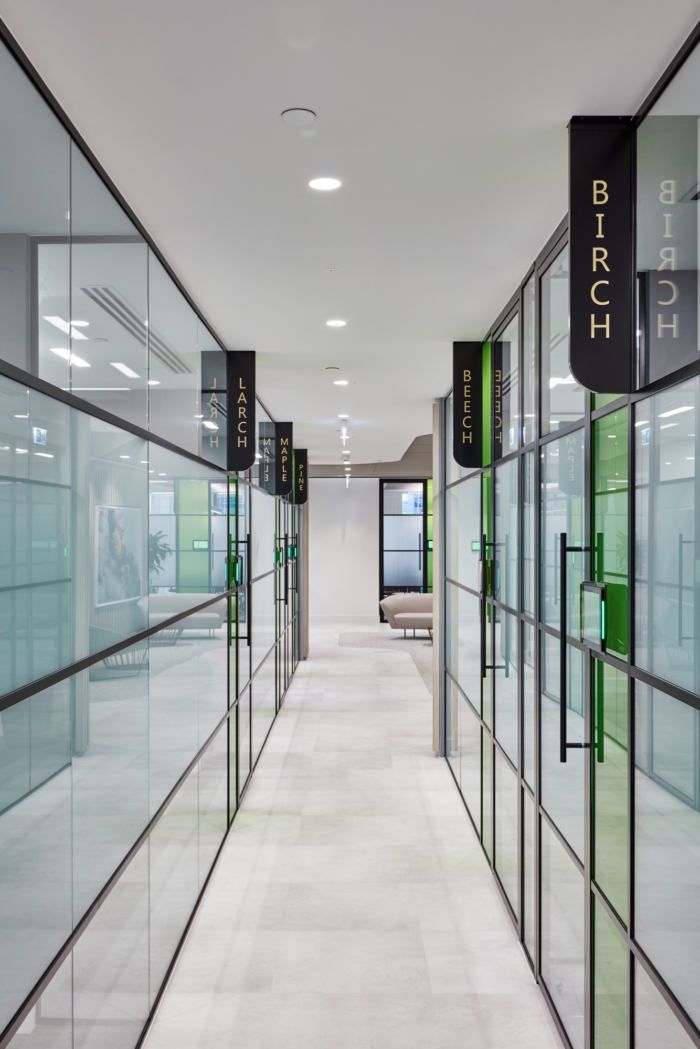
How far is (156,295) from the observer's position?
3.59m

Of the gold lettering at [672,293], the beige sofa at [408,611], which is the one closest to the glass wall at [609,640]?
the gold lettering at [672,293]

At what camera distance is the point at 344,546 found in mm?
19766

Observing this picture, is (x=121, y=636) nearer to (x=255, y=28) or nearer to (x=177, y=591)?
(x=177, y=591)

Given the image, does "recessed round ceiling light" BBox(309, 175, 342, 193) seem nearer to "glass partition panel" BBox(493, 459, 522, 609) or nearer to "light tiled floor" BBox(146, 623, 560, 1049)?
"glass partition panel" BBox(493, 459, 522, 609)

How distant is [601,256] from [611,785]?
5.06 ft

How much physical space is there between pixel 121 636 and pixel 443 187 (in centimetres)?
185

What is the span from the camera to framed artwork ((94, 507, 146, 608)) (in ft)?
8.93

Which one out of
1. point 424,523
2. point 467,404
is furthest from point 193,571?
point 424,523

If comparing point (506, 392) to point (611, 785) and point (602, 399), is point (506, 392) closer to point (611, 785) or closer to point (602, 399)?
point (602, 399)

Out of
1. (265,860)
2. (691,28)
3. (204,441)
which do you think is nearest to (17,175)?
(691,28)

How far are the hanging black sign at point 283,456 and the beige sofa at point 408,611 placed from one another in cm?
710

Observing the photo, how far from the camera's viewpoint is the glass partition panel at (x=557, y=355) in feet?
10.7

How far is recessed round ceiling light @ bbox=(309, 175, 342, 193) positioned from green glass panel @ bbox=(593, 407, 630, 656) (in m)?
1.16

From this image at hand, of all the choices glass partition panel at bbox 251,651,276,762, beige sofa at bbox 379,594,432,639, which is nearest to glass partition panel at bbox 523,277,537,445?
glass partition panel at bbox 251,651,276,762
